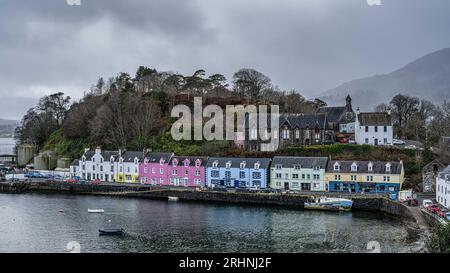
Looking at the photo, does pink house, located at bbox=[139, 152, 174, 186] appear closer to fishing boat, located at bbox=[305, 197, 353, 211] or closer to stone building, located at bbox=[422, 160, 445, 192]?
A: fishing boat, located at bbox=[305, 197, 353, 211]

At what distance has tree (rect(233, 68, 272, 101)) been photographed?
149 feet

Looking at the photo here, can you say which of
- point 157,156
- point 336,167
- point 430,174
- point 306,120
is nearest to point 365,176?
point 336,167

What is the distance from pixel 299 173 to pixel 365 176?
12.4 ft

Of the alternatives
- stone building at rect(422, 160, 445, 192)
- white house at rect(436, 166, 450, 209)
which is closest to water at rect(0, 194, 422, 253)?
white house at rect(436, 166, 450, 209)

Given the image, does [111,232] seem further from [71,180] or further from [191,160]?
[71,180]

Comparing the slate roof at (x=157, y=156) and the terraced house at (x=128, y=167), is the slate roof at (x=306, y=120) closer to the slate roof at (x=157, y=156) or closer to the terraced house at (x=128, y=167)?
the slate roof at (x=157, y=156)

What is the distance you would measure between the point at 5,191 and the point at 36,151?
13112mm

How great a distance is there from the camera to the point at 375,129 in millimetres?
30234

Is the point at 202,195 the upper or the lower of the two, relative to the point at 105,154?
lower

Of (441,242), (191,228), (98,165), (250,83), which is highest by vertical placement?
(250,83)
